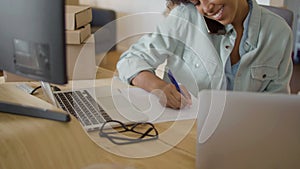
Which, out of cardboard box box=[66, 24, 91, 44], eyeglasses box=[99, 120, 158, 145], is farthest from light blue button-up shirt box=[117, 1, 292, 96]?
eyeglasses box=[99, 120, 158, 145]

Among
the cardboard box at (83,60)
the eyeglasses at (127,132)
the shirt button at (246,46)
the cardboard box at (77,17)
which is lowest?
the cardboard box at (83,60)

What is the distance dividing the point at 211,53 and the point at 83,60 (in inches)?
19.8

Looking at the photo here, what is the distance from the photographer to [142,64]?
54.2 inches

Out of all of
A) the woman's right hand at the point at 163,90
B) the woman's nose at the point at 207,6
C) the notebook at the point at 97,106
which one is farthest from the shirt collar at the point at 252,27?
the notebook at the point at 97,106

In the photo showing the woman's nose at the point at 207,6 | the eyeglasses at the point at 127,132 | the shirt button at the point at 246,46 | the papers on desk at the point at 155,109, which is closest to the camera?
the eyeglasses at the point at 127,132

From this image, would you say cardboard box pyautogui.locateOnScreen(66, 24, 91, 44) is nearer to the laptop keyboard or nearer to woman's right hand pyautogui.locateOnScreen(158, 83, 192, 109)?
the laptop keyboard

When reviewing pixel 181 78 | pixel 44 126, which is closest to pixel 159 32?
pixel 181 78

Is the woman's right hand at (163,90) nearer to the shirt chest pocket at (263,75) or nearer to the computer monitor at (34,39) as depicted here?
the shirt chest pocket at (263,75)

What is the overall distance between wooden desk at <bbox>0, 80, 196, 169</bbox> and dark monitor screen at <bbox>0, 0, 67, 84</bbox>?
0.10 m

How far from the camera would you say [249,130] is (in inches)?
30.5

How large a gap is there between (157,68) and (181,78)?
106 millimetres

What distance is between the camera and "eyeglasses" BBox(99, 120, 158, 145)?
3.30ft

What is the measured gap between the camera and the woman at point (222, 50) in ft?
4.43

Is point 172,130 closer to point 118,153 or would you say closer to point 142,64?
point 118,153
